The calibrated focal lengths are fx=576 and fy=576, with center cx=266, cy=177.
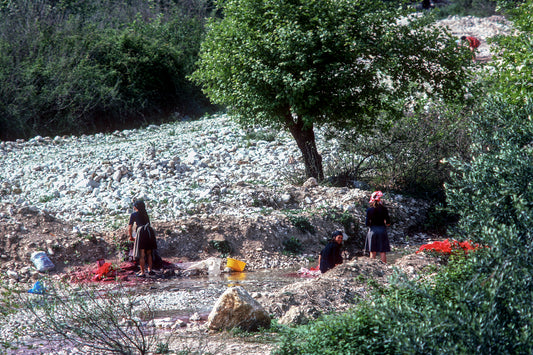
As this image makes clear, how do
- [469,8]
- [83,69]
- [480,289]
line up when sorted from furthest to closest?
[469,8], [83,69], [480,289]

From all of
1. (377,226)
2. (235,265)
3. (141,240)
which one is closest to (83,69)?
(141,240)

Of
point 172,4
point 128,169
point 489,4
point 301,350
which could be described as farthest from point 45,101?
point 489,4

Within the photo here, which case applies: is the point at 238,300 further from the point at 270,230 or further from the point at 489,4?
the point at 489,4

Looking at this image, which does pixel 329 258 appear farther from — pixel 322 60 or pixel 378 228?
pixel 322 60

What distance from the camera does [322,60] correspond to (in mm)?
11367

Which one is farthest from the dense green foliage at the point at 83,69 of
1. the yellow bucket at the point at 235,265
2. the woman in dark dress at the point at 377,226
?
the woman in dark dress at the point at 377,226

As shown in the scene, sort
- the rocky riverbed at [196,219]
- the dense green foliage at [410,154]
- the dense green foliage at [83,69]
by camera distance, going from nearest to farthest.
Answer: the rocky riverbed at [196,219], the dense green foliage at [410,154], the dense green foliage at [83,69]

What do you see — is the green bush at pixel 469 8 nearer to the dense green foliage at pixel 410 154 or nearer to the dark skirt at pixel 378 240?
the dense green foliage at pixel 410 154

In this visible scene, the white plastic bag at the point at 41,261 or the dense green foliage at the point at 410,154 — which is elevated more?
the dense green foliage at the point at 410,154

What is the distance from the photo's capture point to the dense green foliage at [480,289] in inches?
149

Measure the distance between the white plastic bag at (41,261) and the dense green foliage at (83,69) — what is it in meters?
11.8

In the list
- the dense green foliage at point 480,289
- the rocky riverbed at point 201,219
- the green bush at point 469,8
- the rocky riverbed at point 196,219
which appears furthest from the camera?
the green bush at point 469,8

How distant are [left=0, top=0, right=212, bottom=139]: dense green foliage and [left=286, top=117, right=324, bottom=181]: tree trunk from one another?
10637 mm

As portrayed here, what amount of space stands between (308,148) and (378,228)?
4.34 m
